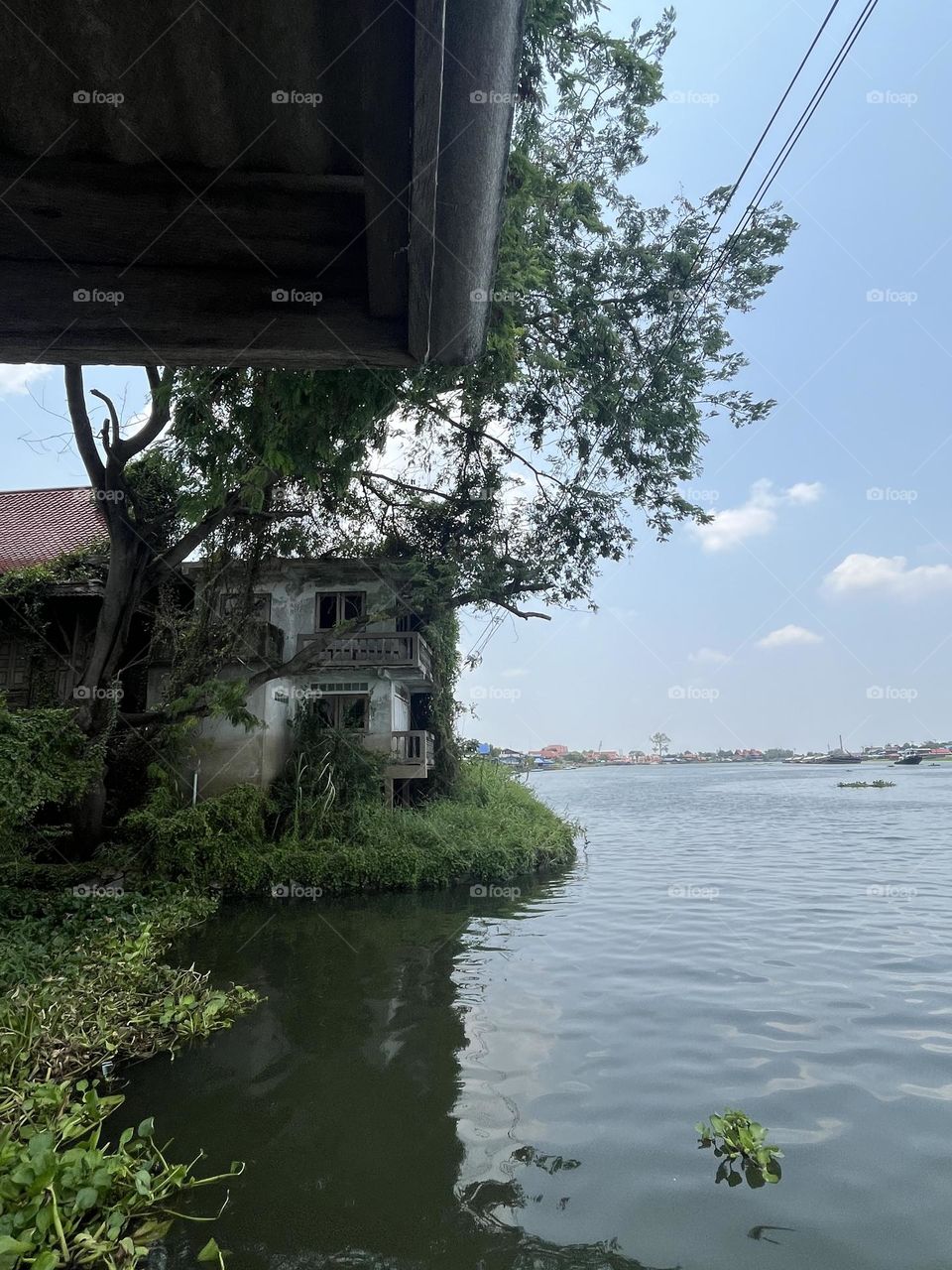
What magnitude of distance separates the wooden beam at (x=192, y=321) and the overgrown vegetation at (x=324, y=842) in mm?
11362

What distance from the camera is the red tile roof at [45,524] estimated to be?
619 inches

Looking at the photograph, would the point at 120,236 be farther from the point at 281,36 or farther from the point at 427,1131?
the point at 427,1131

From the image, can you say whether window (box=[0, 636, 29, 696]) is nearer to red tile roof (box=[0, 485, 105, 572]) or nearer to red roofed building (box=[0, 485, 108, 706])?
red roofed building (box=[0, 485, 108, 706])

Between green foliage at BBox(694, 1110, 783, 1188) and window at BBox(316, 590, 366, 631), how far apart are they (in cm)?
1406

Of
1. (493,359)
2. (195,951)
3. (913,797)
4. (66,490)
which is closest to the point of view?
(493,359)

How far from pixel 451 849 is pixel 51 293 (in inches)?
515

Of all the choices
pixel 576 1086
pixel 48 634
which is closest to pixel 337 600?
pixel 48 634

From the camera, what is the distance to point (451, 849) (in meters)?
14.1

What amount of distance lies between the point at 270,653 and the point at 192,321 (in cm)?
1444

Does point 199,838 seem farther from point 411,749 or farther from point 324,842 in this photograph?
point 411,749

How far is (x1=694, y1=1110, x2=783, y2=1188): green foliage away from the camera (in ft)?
13.0

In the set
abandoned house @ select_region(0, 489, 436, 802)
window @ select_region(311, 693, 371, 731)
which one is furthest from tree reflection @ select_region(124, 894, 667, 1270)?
window @ select_region(311, 693, 371, 731)

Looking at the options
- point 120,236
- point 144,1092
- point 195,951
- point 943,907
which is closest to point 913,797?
point 943,907

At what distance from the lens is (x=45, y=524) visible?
17.4 m
